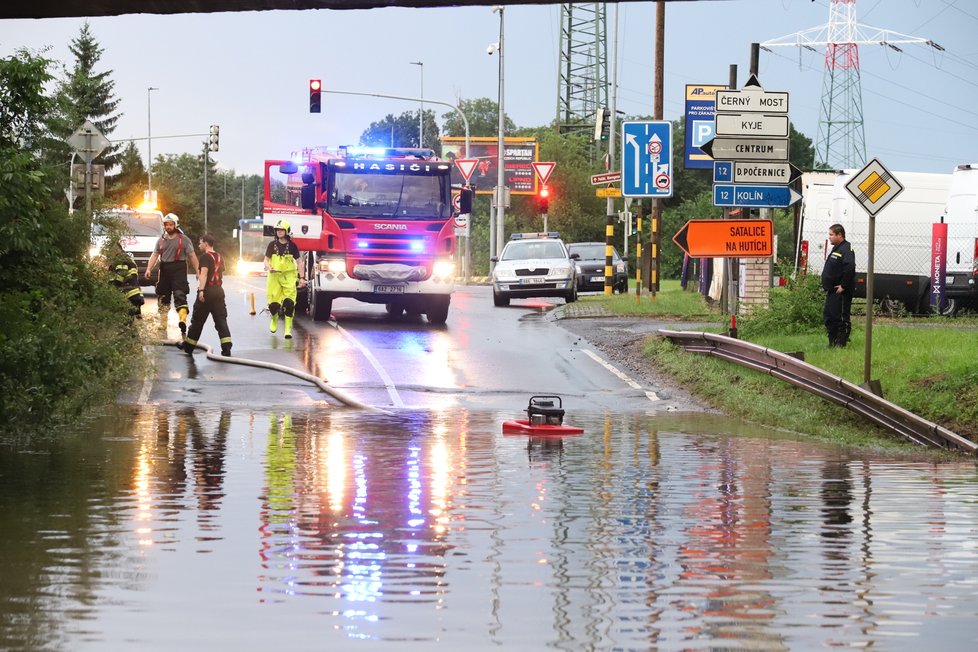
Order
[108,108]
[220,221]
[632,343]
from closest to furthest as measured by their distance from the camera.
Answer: [632,343], [108,108], [220,221]

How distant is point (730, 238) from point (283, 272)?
23.5 feet

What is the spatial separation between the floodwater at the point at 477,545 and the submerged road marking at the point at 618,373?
520cm

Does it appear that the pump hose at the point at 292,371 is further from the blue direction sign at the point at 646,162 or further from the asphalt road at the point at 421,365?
the blue direction sign at the point at 646,162

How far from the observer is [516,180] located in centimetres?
9738

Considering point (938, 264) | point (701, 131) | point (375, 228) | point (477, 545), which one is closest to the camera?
point (477, 545)

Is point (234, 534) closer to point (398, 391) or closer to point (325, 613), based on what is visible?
point (325, 613)

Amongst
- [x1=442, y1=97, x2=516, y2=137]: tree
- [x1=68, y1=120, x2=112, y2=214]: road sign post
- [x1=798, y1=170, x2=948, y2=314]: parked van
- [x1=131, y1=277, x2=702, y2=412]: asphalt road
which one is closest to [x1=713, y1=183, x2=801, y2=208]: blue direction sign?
[x1=131, y1=277, x2=702, y2=412]: asphalt road

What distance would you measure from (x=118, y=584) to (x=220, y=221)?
163 m

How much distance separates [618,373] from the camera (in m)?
22.5

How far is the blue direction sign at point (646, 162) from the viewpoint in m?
35.3

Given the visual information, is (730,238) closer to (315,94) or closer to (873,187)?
(873,187)

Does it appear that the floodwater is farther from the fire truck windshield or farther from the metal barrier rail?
the fire truck windshield

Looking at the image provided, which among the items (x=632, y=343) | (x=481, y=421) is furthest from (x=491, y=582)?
(x=632, y=343)

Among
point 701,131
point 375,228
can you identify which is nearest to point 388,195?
point 375,228
